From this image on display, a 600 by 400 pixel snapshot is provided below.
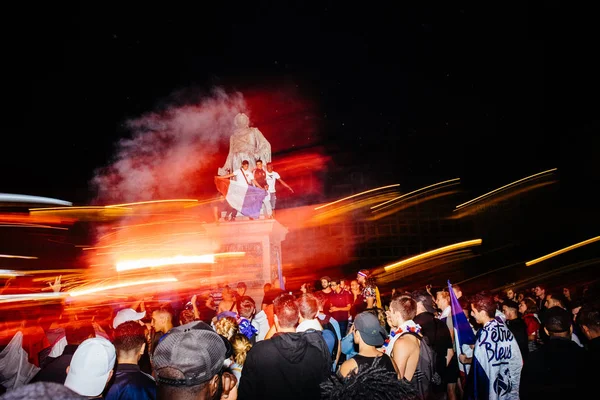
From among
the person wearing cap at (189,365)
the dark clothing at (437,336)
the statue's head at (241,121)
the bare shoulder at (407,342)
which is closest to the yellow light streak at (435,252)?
the statue's head at (241,121)

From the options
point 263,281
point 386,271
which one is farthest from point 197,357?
point 386,271

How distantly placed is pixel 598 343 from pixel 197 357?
4118 mm

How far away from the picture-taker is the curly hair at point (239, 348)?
3.87 meters

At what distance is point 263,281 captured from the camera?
34.4 feet

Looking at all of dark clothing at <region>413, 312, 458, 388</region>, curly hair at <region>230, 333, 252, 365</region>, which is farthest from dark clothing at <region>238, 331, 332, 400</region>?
dark clothing at <region>413, 312, 458, 388</region>

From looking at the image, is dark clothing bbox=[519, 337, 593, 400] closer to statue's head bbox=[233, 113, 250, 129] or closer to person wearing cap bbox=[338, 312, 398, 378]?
person wearing cap bbox=[338, 312, 398, 378]

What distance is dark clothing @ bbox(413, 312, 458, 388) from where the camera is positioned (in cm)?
521

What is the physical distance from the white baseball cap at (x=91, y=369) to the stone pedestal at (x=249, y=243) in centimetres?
782

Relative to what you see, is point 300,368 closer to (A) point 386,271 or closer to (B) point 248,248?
(B) point 248,248

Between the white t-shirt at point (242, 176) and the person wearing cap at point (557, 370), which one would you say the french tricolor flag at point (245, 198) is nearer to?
the white t-shirt at point (242, 176)

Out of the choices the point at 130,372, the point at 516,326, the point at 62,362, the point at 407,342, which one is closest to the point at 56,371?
the point at 62,362

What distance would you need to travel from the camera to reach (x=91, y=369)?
268 centimetres

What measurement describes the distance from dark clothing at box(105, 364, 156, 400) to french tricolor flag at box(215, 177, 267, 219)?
8212mm

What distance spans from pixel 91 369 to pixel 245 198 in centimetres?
887
